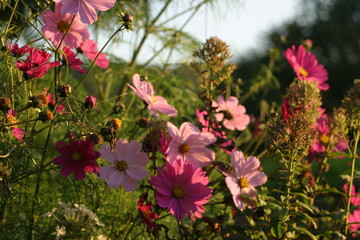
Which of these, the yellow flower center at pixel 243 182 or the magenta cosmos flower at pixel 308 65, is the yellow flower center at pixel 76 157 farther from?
the magenta cosmos flower at pixel 308 65

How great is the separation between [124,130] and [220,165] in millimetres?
541

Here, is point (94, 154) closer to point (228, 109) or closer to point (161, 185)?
point (161, 185)

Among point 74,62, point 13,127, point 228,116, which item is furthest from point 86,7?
point 228,116

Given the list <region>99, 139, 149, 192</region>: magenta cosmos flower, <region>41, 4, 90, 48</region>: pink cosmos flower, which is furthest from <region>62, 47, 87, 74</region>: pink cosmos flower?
<region>99, 139, 149, 192</region>: magenta cosmos flower

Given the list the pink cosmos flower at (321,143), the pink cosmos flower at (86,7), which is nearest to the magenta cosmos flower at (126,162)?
the pink cosmos flower at (86,7)

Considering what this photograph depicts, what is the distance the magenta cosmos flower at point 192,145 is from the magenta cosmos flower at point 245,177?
50mm

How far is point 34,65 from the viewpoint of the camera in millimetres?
920

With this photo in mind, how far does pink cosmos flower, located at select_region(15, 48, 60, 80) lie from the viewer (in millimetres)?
895

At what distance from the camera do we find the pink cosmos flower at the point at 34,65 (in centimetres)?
89

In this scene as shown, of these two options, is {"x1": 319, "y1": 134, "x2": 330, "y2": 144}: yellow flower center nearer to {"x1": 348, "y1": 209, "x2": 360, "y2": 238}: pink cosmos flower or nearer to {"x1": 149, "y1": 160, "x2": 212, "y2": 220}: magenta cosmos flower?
{"x1": 348, "y1": 209, "x2": 360, "y2": 238}: pink cosmos flower

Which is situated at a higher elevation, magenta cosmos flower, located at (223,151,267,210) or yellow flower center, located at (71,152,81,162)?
yellow flower center, located at (71,152,81,162)

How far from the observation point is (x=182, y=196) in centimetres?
97

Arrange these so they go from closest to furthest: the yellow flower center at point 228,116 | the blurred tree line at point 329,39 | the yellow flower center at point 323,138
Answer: the yellow flower center at point 228,116 < the yellow flower center at point 323,138 < the blurred tree line at point 329,39

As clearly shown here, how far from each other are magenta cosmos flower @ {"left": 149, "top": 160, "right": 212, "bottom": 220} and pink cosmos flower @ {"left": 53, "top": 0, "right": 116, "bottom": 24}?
0.28m
